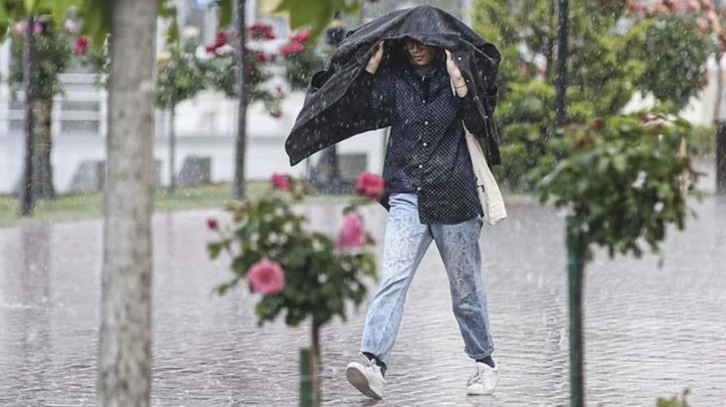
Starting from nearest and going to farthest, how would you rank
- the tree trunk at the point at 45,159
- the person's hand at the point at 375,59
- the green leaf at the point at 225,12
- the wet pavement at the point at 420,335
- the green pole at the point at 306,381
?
the green pole at the point at 306,381
the green leaf at the point at 225,12
the person's hand at the point at 375,59
the wet pavement at the point at 420,335
the tree trunk at the point at 45,159

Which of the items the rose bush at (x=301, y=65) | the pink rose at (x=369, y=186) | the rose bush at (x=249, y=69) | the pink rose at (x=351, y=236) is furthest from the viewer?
the rose bush at (x=301, y=65)

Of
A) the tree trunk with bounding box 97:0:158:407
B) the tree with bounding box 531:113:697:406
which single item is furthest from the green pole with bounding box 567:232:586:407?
the tree trunk with bounding box 97:0:158:407

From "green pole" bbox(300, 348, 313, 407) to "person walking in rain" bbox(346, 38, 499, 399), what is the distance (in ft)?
10.1

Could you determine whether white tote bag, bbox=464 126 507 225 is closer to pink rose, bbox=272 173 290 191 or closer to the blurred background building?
pink rose, bbox=272 173 290 191

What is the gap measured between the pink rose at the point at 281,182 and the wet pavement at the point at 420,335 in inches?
19.1

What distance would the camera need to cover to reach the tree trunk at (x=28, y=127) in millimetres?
21438

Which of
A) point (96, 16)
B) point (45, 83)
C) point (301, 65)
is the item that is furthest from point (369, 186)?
point (301, 65)

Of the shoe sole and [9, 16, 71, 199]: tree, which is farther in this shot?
[9, 16, 71, 199]: tree

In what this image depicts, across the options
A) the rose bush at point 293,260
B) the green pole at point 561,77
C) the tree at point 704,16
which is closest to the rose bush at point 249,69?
the tree at point 704,16

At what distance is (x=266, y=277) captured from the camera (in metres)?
5.51

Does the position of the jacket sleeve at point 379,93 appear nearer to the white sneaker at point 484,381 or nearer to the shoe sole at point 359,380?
the shoe sole at point 359,380

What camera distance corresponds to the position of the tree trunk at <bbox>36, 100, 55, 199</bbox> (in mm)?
23406

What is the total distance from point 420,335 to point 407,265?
9.05 ft

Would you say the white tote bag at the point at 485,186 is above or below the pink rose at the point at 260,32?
below
